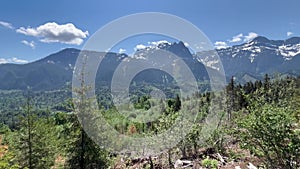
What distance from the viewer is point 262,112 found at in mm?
6695

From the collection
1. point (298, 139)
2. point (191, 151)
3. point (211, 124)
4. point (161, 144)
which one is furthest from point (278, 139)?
point (211, 124)

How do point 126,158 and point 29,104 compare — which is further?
point 126,158

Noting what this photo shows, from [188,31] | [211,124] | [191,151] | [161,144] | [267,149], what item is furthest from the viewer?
[211,124]

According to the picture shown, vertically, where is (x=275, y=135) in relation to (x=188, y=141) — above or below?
above

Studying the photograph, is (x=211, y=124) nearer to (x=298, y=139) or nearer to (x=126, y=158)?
(x=126, y=158)

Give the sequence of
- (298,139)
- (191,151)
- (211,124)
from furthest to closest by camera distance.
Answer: (211,124)
(191,151)
(298,139)

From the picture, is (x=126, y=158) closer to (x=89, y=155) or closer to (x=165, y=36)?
(x=89, y=155)

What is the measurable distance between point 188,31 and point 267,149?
869 centimetres

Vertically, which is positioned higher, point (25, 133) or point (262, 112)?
point (262, 112)

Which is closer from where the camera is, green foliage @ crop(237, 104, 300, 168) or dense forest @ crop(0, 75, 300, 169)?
A: green foliage @ crop(237, 104, 300, 168)

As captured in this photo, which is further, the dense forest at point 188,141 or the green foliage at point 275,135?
the dense forest at point 188,141

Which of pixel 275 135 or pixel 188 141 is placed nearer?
pixel 275 135

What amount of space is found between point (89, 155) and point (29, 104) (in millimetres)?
3648

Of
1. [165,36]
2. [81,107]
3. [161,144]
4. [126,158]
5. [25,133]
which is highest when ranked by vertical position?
[165,36]
